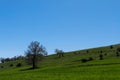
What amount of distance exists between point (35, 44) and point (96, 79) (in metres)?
94.2

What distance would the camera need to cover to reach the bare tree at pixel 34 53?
13150 cm

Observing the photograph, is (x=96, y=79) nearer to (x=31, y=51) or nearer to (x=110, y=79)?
(x=110, y=79)

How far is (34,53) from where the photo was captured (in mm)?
133125

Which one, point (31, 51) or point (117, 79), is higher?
point (31, 51)

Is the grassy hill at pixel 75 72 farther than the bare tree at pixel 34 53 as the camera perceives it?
No

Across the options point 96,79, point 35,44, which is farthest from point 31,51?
point 96,79

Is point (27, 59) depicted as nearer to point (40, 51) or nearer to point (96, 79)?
point (40, 51)

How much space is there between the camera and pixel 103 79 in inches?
1646

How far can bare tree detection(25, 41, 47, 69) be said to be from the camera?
132m

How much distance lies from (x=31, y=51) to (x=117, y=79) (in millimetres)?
95192

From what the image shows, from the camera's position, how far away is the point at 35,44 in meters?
135

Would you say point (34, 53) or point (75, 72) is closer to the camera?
point (75, 72)

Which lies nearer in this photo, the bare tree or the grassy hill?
the grassy hill

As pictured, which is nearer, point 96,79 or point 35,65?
point 96,79
